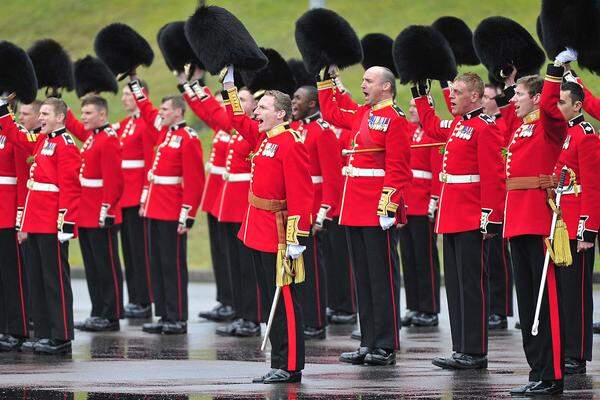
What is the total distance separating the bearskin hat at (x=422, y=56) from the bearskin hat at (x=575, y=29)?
209 cm

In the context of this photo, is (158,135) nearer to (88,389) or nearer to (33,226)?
(33,226)

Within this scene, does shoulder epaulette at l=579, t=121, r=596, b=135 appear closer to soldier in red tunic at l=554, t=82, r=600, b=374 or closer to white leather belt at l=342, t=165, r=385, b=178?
soldier in red tunic at l=554, t=82, r=600, b=374

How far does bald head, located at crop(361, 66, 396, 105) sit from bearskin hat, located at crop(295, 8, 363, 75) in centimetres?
80

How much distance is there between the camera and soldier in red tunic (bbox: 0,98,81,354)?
32.3 feet

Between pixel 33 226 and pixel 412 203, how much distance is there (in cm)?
338

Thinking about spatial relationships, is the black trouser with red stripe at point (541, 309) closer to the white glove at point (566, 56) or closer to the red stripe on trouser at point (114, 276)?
the white glove at point (566, 56)

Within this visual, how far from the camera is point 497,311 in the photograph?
11.5 metres

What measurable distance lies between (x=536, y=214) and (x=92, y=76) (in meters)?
5.91

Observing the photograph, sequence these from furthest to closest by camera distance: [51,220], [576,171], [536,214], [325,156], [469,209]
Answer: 1. [325,156]
2. [51,220]
3. [469,209]
4. [576,171]
5. [536,214]

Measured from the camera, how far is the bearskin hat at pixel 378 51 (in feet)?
37.3

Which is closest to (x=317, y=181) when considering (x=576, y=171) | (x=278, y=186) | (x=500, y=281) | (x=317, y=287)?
(x=317, y=287)

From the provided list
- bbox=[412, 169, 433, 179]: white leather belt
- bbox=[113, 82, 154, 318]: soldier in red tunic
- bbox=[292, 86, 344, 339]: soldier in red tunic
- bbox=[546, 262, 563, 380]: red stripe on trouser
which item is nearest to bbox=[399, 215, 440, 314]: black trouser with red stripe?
bbox=[412, 169, 433, 179]: white leather belt

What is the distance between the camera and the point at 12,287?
34.1 ft

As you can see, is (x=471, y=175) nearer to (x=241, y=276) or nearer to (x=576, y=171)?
(x=576, y=171)
